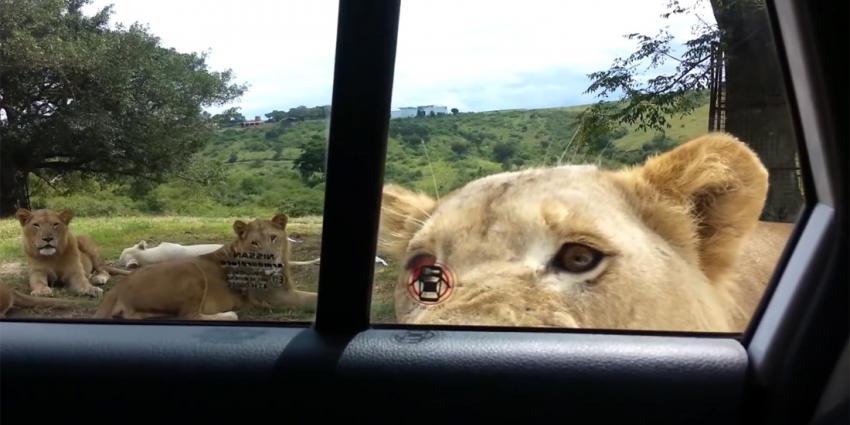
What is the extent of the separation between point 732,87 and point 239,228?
4.16ft

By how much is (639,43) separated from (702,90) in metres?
0.19

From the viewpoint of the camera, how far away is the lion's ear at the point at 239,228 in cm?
210

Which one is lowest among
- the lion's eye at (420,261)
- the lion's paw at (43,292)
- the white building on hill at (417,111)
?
the lion's paw at (43,292)

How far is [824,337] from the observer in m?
1.74

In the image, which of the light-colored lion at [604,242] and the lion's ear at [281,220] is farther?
the lion's ear at [281,220]

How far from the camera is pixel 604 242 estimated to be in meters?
2.00

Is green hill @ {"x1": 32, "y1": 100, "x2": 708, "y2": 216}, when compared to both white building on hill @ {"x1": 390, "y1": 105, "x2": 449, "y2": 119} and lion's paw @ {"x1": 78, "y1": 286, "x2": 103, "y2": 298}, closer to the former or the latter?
white building on hill @ {"x1": 390, "y1": 105, "x2": 449, "y2": 119}

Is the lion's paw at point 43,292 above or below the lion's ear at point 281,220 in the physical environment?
below

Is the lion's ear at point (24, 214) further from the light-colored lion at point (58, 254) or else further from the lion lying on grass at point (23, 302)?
the lion lying on grass at point (23, 302)

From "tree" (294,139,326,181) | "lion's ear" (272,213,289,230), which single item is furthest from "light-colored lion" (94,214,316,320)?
"tree" (294,139,326,181)

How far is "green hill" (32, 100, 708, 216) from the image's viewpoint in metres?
1.99

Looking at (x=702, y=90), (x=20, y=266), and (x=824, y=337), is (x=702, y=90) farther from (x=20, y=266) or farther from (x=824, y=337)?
(x=20, y=266)

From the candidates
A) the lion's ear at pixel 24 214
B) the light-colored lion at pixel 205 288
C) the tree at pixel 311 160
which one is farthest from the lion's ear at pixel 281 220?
the lion's ear at pixel 24 214

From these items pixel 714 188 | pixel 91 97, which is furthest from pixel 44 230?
pixel 714 188
